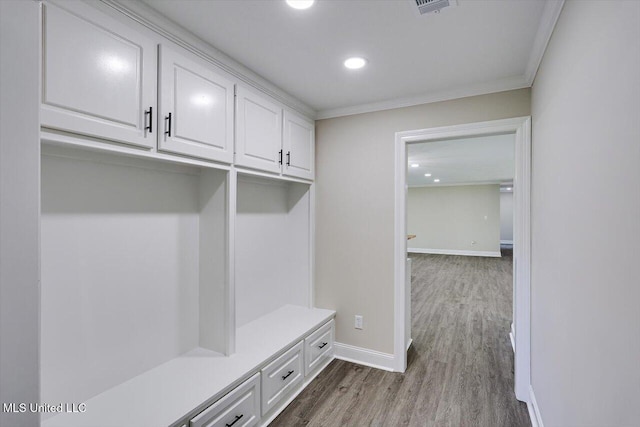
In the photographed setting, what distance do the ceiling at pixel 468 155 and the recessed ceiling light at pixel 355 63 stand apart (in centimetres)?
144

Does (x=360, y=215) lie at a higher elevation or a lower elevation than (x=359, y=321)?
higher

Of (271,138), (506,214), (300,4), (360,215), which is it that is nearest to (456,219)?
(506,214)

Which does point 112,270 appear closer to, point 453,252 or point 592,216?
point 592,216

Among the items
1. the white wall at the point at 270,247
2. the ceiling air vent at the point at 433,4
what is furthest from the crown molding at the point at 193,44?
the ceiling air vent at the point at 433,4

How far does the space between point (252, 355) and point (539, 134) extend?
238 cm

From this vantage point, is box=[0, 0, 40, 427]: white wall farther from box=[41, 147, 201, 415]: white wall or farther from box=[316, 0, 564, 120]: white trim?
box=[316, 0, 564, 120]: white trim

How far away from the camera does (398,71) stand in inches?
89.3

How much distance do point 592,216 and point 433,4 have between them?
1180 mm

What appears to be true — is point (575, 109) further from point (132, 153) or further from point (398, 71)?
point (132, 153)

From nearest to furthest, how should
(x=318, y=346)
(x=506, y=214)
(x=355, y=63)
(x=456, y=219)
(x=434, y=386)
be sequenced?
(x=355, y=63), (x=434, y=386), (x=318, y=346), (x=456, y=219), (x=506, y=214)

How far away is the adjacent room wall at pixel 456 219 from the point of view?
1031cm

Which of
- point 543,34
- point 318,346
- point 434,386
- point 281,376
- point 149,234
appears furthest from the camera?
point 318,346

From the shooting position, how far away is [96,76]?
4.50ft

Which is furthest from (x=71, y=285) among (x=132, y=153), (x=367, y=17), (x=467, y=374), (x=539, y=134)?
(x=467, y=374)
